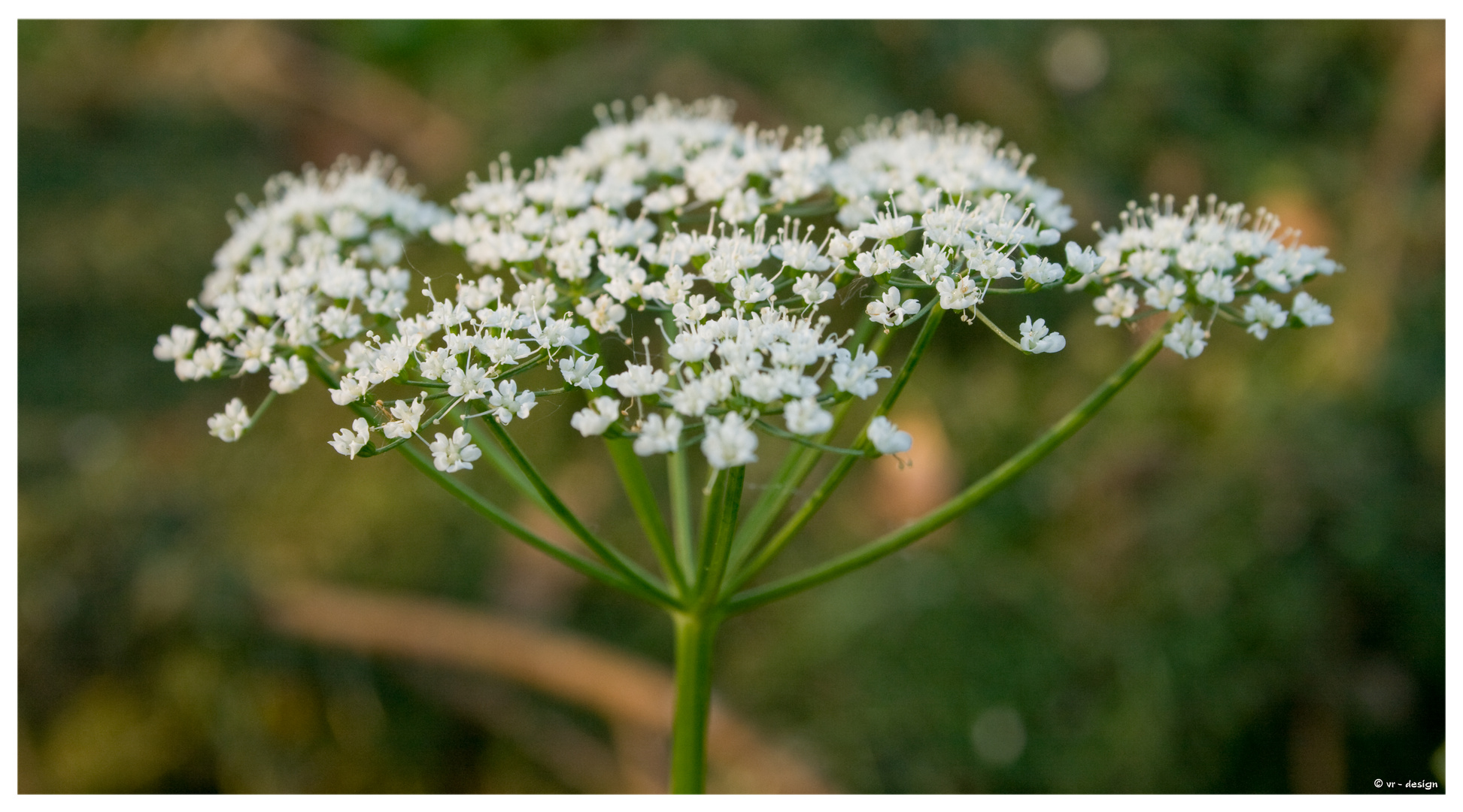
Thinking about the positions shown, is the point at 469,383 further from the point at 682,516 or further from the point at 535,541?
the point at 682,516

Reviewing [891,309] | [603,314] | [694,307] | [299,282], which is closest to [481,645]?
[299,282]

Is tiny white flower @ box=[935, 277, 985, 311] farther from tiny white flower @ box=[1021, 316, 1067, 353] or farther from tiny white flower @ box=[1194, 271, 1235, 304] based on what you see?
tiny white flower @ box=[1194, 271, 1235, 304]

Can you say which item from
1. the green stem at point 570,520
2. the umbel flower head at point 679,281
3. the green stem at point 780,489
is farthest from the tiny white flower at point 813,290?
the green stem at point 570,520

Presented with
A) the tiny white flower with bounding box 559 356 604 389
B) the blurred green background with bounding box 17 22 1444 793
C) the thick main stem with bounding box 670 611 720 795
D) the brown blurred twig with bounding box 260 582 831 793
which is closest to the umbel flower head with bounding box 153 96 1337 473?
the tiny white flower with bounding box 559 356 604 389

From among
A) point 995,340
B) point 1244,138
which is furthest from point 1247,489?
point 1244,138

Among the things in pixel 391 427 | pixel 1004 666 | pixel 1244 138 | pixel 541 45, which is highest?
pixel 541 45

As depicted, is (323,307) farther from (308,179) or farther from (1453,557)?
(1453,557)
